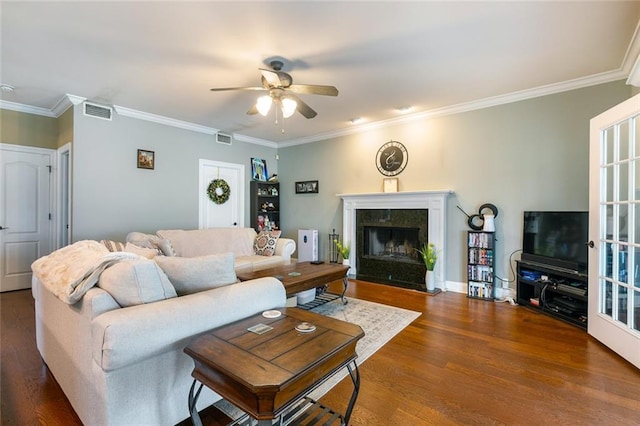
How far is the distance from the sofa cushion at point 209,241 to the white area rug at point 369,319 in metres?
1.84

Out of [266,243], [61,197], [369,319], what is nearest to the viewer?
[369,319]

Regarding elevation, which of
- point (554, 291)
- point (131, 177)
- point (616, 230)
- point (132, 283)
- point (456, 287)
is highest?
point (131, 177)

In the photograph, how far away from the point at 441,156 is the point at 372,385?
3.53m

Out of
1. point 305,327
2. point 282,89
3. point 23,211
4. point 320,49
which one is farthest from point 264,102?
point 23,211

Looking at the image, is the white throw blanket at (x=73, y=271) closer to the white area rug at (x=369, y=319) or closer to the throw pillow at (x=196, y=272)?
the throw pillow at (x=196, y=272)

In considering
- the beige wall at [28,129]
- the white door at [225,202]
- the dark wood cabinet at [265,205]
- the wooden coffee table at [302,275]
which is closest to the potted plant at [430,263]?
the wooden coffee table at [302,275]

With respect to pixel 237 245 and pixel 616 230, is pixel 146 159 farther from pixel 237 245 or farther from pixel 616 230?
pixel 616 230

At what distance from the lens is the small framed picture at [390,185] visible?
4.85m

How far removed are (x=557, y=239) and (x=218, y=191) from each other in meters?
5.15

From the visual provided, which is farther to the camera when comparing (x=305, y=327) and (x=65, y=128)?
(x=65, y=128)

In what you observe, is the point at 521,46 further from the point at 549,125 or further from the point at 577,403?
the point at 577,403

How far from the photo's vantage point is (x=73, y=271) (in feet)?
5.49

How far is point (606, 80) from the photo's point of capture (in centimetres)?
330

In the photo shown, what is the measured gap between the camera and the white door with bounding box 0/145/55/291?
167 inches
